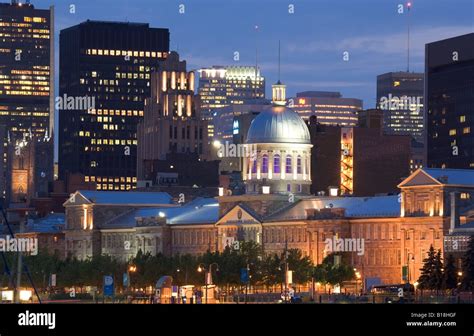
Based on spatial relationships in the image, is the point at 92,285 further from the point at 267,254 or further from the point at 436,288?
the point at 436,288

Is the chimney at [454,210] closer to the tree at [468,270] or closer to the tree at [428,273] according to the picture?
the tree at [428,273]

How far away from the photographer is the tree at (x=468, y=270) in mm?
148250

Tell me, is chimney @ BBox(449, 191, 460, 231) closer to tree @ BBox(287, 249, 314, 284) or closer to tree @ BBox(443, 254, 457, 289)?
tree @ BBox(287, 249, 314, 284)

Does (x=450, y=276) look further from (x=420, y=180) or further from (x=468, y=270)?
(x=420, y=180)

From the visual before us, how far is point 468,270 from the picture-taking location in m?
151

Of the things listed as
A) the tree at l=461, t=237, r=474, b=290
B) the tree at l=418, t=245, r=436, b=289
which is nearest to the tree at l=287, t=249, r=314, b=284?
the tree at l=418, t=245, r=436, b=289

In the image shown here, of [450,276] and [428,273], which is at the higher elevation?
[428,273]

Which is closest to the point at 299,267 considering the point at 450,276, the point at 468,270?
the point at 450,276

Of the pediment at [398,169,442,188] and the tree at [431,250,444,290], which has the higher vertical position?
the pediment at [398,169,442,188]

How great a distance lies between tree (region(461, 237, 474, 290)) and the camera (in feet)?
486

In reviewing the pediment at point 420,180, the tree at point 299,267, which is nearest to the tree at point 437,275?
the tree at point 299,267

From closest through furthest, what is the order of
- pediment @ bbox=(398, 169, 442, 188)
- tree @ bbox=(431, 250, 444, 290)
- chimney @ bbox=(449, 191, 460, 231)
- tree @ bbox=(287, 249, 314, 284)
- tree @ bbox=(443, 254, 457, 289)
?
1. tree @ bbox=(431, 250, 444, 290)
2. tree @ bbox=(443, 254, 457, 289)
3. chimney @ bbox=(449, 191, 460, 231)
4. tree @ bbox=(287, 249, 314, 284)
5. pediment @ bbox=(398, 169, 442, 188)
